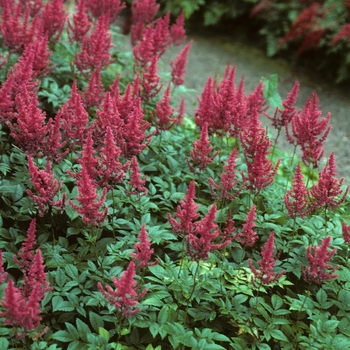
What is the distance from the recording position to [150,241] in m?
3.02

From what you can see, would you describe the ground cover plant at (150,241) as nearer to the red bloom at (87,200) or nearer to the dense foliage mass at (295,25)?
the red bloom at (87,200)

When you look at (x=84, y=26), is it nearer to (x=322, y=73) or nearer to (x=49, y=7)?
(x=49, y=7)

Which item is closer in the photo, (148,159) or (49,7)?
(148,159)

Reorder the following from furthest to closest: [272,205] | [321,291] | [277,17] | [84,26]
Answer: [277,17] → [84,26] → [272,205] → [321,291]

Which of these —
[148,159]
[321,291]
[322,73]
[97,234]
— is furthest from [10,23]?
[322,73]

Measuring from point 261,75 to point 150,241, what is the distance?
6840mm

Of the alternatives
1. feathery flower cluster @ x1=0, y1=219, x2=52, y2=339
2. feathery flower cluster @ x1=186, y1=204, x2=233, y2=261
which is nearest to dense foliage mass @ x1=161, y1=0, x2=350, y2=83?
feathery flower cluster @ x1=186, y1=204, x2=233, y2=261

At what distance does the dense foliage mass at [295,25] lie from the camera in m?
8.77

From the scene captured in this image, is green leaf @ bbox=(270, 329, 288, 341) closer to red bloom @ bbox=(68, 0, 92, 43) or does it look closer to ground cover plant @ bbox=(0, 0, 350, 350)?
ground cover plant @ bbox=(0, 0, 350, 350)

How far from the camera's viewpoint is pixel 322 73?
9336 mm

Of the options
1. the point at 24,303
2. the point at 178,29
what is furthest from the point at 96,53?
the point at 24,303

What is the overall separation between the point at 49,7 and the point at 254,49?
648 cm

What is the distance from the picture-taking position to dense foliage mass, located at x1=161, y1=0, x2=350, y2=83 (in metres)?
8.77

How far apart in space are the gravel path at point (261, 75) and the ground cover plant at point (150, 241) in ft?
11.4
